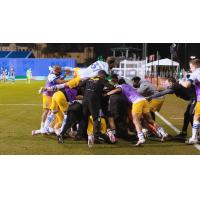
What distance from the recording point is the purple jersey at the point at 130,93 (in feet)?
28.3

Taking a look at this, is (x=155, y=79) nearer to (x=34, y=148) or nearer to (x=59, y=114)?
(x=59, y=114)

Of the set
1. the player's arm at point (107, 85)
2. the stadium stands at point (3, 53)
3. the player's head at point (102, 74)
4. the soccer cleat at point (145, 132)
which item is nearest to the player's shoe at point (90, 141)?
the player's arm at point (107, 85)

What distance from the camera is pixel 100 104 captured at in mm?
8562

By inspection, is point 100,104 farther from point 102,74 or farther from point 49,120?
point 49,120

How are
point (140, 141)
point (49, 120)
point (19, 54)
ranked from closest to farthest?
1. point (140, 141)
2. point (49, 120)
3. point (19, 54)

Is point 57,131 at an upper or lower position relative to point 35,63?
lower

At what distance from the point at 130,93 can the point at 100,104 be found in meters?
0.56

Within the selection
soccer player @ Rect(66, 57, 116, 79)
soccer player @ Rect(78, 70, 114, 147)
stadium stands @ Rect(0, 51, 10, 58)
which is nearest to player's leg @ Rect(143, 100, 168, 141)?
soccer player @ Rect(78, 70, 114, 147)

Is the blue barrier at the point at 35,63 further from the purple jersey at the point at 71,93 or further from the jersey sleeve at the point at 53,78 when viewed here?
the purple jersey at the point at 71,93

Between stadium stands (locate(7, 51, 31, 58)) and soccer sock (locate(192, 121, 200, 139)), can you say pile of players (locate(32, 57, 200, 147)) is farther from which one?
stadium stands (locate(7, 51, 31, 58))

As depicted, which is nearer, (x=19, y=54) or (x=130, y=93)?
(x=130, y=93)

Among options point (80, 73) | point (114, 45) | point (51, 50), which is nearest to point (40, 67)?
point (51, 50)

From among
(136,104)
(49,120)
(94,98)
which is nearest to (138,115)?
(136,104)

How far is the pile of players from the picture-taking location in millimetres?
8398
